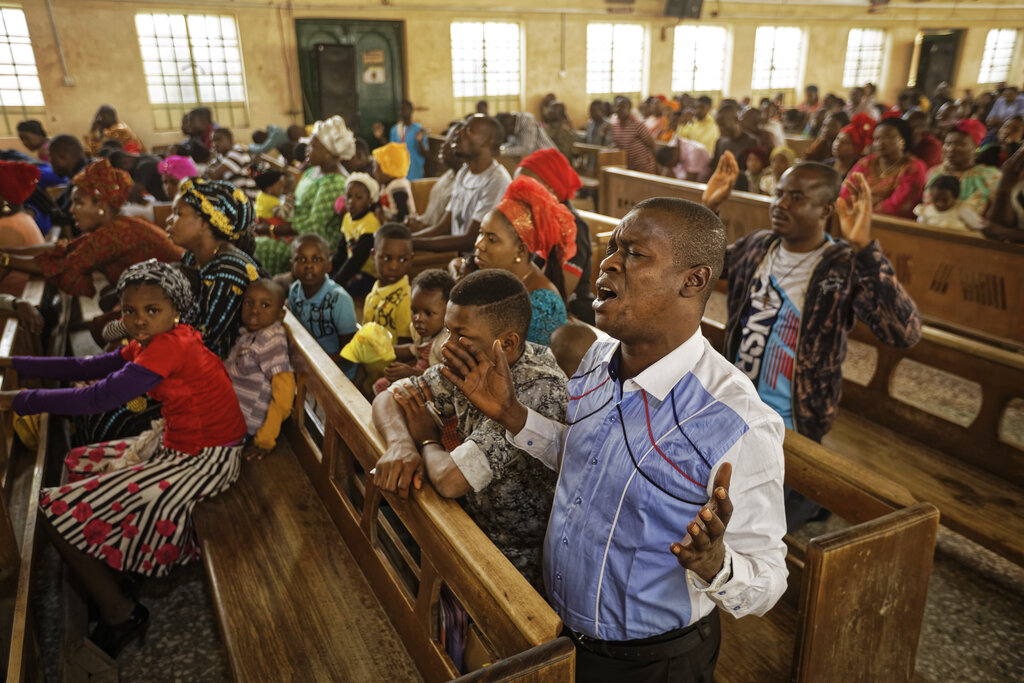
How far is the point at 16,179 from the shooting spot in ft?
13.3

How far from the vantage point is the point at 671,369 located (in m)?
1.31

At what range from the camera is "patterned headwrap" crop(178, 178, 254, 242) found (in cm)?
306

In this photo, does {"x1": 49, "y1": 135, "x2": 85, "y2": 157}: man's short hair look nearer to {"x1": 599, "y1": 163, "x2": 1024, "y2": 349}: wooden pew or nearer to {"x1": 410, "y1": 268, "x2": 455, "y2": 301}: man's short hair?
{"x1": 410, "y1": 268, "x2": 455, "y2": 301}: man's short hair

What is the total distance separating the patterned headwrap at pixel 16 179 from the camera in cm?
401

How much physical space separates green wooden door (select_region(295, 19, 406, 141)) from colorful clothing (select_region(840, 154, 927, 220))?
9989mm

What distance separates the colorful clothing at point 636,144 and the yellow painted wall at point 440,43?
6919 mm

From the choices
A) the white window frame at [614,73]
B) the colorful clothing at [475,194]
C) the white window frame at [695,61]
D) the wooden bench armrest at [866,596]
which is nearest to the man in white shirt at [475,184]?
the colorful clothing at [475,194]

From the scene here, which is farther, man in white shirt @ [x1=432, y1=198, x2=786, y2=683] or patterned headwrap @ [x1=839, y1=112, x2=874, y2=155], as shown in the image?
patterned headwrap @ [x1=839, y1=112, x2=874, y2=155]

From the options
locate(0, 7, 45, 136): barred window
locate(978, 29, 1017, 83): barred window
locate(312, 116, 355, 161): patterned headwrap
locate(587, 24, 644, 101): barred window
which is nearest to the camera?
locate(312, 116, 355, 161): patterned headwrap

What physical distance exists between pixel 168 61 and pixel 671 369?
1310 cm

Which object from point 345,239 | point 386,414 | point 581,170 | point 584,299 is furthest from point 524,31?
point 386,414

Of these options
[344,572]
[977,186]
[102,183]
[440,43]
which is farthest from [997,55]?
[344,572]

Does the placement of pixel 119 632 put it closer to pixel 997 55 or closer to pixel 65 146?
pixel 65 146

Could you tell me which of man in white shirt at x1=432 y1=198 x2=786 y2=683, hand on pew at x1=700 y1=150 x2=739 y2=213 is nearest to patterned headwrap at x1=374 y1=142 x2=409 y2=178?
hand on pew at x1=700 y1=150 x2=739 y2=213
